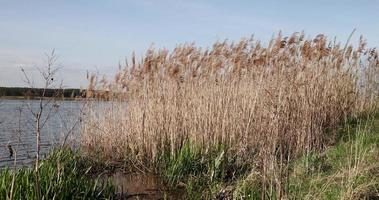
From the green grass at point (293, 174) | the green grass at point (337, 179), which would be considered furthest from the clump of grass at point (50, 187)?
the green grass at point (337, 179)

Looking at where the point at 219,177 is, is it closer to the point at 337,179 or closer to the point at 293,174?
the point at 293,174

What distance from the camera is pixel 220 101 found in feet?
25.6

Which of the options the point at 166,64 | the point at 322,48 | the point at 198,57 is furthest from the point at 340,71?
the point at 166,64

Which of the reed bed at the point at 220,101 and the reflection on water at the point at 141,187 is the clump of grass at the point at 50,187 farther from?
the reed bed at the point at 220,101

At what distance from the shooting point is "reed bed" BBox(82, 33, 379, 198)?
7.27 meters

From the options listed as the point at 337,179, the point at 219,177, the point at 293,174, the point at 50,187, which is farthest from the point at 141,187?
the point at 337,179

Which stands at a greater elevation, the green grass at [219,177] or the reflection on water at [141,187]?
the green grass at [219,177]

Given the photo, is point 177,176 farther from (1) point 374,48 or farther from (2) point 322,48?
(1) point 374,48

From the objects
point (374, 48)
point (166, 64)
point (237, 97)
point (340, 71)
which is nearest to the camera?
point (237, 97)

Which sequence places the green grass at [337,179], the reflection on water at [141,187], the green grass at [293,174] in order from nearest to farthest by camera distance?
the green grass at [337,179] < the green grass at [293,174] < the reflection on water at [141,187]

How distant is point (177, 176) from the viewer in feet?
21.6

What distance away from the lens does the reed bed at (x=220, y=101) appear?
727 cm

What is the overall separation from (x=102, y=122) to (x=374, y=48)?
7.43 metres

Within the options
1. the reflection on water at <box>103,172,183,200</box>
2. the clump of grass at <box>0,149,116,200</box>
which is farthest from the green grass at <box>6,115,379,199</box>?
the reflection on water at <box>103,172,183,200</box>
